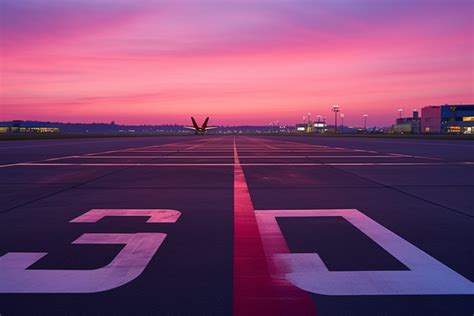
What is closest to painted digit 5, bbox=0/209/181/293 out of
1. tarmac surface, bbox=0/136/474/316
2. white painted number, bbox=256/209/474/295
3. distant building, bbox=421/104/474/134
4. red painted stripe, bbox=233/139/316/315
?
tarmac surface, bbox=0/136/474/316

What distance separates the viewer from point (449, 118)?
13588 centimetres

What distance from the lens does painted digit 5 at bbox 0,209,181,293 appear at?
3.97 metres

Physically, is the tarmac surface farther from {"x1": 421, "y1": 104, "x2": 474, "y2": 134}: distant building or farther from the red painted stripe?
{"x1": 421, "y1": 104, "x2": 474, "y2": 134}: distant building

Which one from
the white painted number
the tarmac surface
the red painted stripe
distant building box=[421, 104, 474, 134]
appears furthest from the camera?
distant building box=[421, 104, 474, 134]

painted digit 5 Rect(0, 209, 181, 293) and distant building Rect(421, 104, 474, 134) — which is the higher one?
distant building Rect(421, 104, 474, 134)

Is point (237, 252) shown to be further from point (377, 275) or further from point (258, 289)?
point (377, 275)

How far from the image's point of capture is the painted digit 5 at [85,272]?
3.97 meters

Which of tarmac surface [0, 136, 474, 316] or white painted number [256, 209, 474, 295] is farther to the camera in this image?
white painted number [256, 209, 474, 295]

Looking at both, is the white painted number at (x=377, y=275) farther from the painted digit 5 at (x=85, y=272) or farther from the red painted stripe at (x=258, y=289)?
the painted digit 5 at (x=85, y=272)

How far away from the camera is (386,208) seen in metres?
7.94

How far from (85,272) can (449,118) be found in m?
151

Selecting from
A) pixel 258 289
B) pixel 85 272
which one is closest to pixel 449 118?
pixel 258 289

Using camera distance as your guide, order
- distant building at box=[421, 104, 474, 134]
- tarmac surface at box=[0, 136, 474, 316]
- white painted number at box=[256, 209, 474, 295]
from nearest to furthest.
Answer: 1. tarmac surface at box=[0, 136, 474, 316]
2. white painted number at box=[256, 209, 474, 295]
3. distant building at box=[421, 104, 474, 134]

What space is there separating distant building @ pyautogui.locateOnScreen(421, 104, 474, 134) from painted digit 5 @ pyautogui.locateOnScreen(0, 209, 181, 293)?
143 meters
